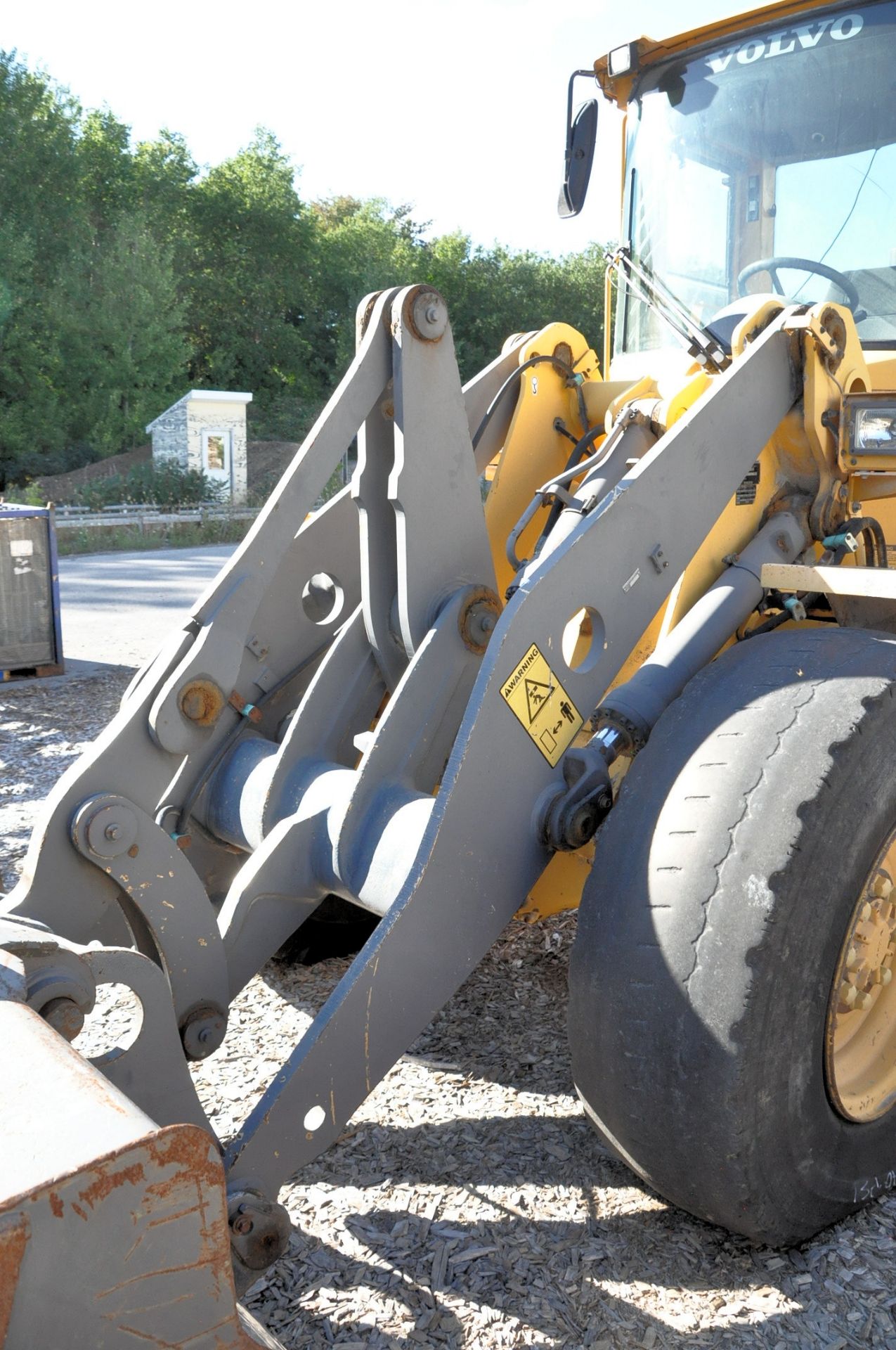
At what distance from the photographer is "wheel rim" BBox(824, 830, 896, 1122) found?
8.44 ft

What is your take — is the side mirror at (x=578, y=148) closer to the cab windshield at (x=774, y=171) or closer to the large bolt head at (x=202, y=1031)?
the cab windshield at (x=774, y=171)

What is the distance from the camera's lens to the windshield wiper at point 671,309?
11.5 ft

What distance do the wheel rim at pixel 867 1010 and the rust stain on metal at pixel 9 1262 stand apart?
1.70 metres

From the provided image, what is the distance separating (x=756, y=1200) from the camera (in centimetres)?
239

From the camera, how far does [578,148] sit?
4.49 m

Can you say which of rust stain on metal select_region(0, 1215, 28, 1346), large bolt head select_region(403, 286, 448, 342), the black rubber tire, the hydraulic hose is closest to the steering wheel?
the hydraulic hose

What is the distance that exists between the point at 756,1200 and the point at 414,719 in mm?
1294

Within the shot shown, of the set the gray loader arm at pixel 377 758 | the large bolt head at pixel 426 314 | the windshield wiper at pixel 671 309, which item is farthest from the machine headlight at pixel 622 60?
the large bolt head at pixel 426 314

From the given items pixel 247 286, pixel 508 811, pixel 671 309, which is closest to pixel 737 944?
pixel 508 811

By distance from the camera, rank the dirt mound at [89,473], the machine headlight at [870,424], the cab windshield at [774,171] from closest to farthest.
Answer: the machine headlight at [870,424], the cab windshield at [774,171], the dirt mound at [89,473]

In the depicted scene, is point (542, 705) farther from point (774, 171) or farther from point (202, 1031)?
point (774, 171)

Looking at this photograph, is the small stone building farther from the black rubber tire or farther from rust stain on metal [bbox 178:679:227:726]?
the black rubber tire

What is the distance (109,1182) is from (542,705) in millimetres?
1481

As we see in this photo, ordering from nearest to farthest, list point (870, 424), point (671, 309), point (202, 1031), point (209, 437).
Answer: point (202, 1031) < point (870, 424) < point (671, 309) < point (209, 437)
